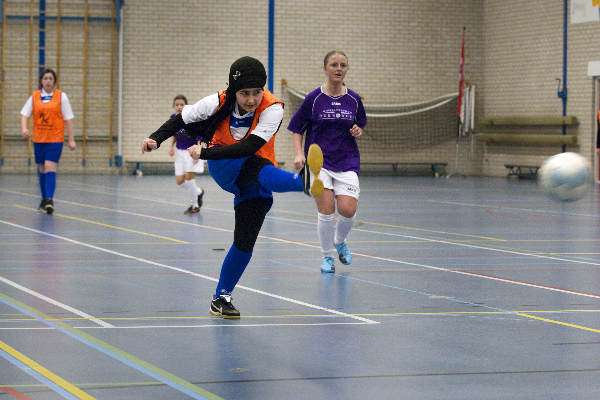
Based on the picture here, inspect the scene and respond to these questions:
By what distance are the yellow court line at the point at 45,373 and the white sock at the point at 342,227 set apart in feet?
13.3

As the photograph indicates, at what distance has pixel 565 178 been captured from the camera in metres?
7.00

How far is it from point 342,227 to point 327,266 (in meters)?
0.44

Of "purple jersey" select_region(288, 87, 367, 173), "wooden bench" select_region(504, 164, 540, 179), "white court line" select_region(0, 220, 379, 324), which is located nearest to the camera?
"white court line" select_region(0, 220, 379, 324)

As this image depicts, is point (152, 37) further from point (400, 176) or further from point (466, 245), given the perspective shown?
point (466, 245)

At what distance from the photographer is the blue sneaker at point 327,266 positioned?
851 centimetres

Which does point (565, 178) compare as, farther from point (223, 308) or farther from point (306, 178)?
point (223, 308)

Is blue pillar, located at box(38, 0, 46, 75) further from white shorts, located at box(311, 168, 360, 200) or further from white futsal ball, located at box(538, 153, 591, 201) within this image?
white futsal ball, located at box(538, 153, 591, 201)

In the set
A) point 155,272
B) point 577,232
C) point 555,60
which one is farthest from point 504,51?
point 155,272

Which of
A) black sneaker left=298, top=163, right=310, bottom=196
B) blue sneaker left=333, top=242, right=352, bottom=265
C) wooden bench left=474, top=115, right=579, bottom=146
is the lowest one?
blue sneaker left=333, top=242, right=352, bottom=265

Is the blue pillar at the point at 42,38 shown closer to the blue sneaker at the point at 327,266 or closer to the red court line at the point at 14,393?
the blue sneaker at the point at 327,266

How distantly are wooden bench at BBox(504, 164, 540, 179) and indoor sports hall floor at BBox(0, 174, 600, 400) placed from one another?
Answer: 1373 centimetres

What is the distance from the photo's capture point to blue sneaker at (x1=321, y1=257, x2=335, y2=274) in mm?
8508

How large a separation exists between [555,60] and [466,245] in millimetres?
17376

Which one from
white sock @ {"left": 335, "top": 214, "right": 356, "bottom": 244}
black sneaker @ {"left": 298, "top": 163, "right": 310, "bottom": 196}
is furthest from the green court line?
white sock @ {"left": 335, "top": 214, "right": 356, "bottom": 244}
